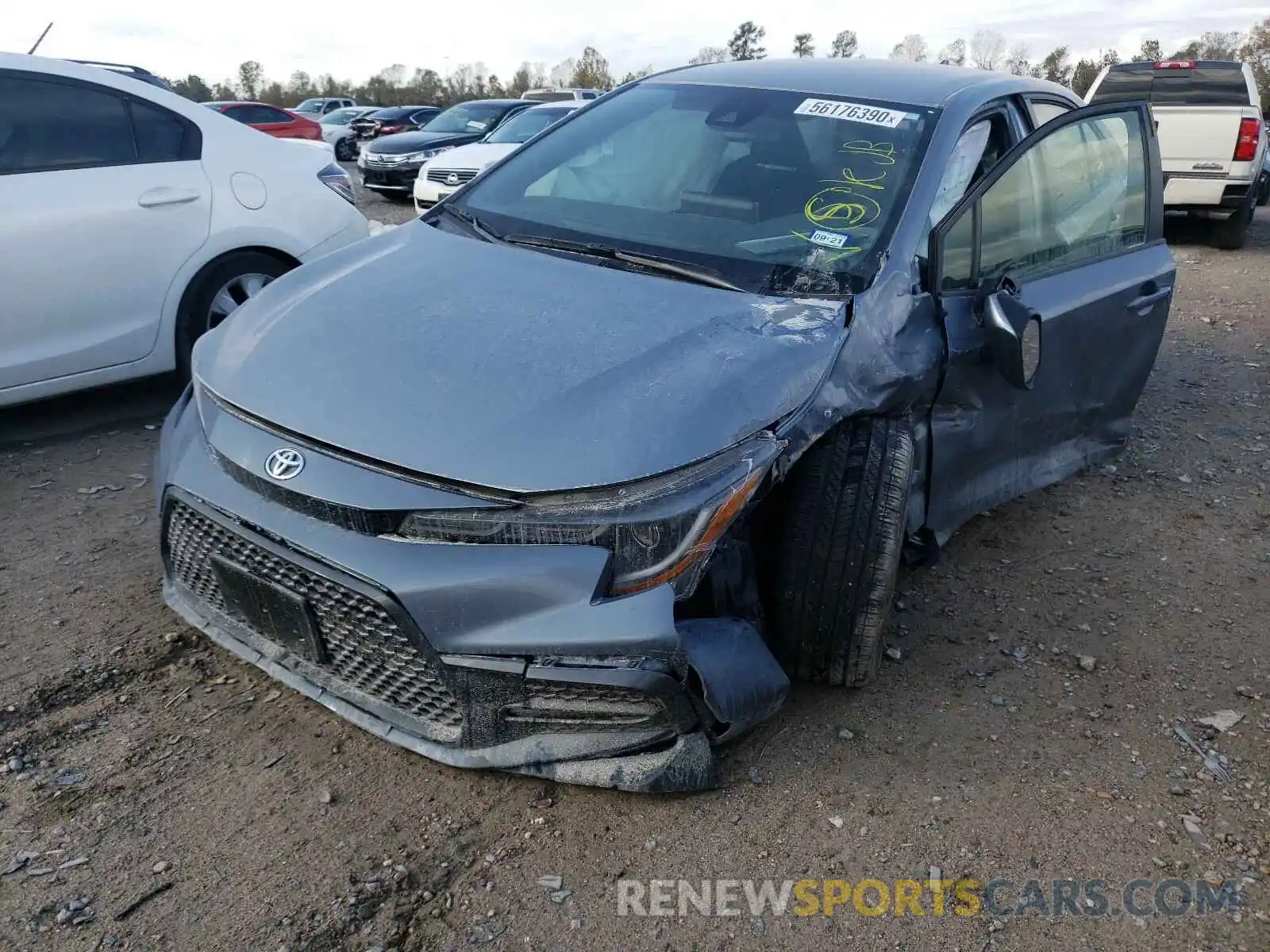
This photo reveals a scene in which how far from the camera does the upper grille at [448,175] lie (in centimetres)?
1043

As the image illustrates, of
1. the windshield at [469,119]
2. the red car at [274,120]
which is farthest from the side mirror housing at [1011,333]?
the red car at [274,120]

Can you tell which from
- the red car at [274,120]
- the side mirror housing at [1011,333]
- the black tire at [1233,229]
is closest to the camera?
the side mirror housing at [1011,333]

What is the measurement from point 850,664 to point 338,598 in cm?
131

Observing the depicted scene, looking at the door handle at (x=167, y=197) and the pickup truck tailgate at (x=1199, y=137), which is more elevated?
the door handle at (x=167, y=197)

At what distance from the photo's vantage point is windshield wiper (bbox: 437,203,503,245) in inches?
121

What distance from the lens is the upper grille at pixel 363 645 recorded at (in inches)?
84.3

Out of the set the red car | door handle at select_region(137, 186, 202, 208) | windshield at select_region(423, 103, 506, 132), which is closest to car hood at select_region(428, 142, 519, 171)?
windshield at select_region(423, 103, 506, 132)

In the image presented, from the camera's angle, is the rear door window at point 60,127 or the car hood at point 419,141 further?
the car hood at point 419,141

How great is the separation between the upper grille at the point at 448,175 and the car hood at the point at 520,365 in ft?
26.2

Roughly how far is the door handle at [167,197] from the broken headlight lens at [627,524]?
2.96 meters

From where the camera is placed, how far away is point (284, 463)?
2211 millimetres

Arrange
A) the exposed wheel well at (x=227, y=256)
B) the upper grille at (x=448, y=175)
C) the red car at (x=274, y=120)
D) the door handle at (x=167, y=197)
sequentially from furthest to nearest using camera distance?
the red car at (x=274, y=120), the upper grille at (x=448, y=175), the exposed wheel well at (x=227, y=256), the door handle at (x=167, y=197)

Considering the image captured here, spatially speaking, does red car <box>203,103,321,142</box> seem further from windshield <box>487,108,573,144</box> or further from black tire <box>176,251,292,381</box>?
black tire <box>176,251,292,381</box>

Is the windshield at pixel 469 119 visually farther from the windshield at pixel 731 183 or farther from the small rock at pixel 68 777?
the small rock at pixel 68 777
